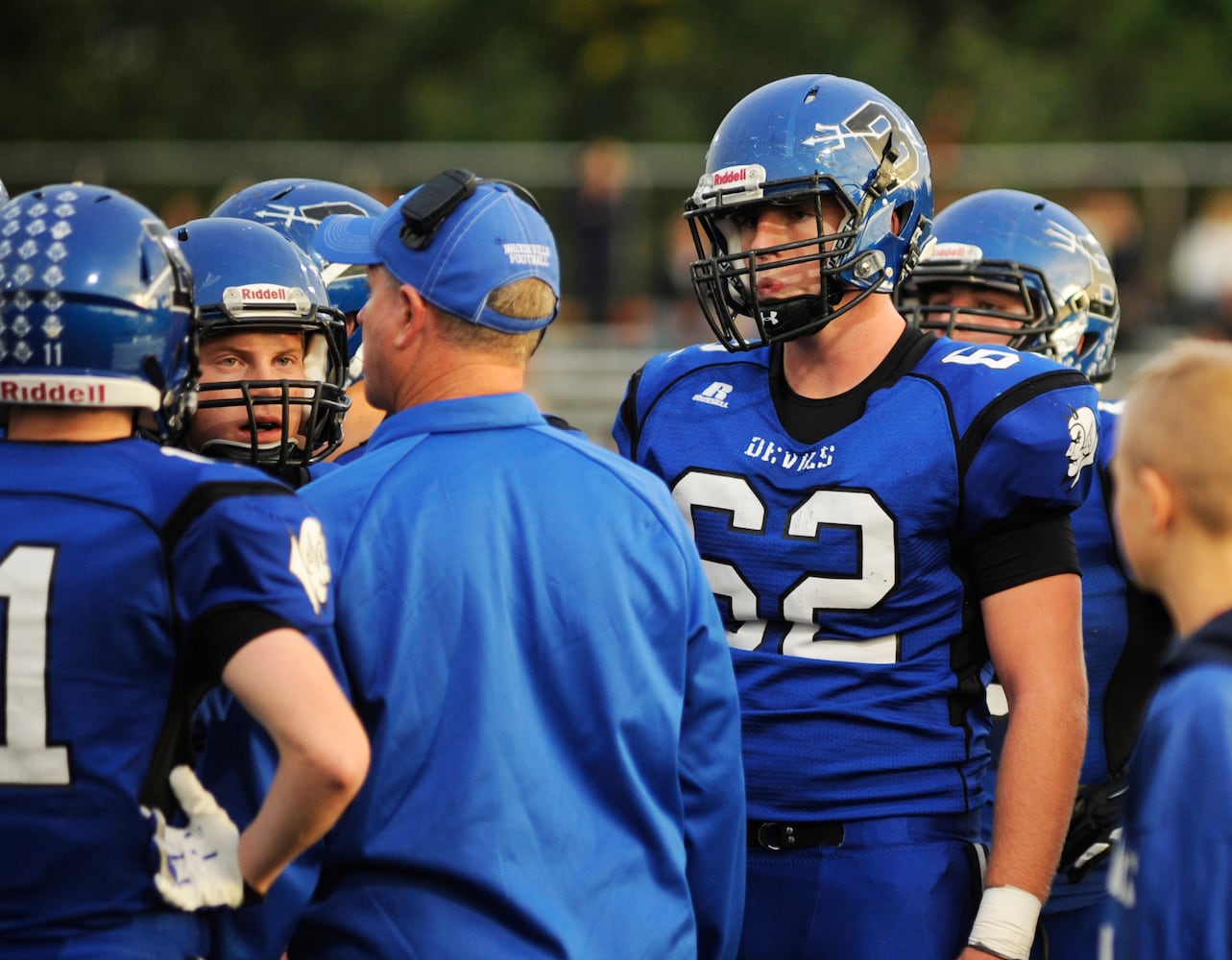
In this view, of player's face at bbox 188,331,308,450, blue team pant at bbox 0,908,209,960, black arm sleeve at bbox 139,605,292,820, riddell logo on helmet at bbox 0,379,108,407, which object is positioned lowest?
blue team pant at bbox 0,908,209,960

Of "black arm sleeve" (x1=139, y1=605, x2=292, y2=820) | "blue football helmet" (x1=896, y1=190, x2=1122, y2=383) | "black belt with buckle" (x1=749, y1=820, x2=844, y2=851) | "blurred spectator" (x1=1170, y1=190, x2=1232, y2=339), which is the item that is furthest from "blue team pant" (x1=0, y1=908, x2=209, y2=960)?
"blurred spectator" (x1=1170, y1=190, x2=1232, y2=339)

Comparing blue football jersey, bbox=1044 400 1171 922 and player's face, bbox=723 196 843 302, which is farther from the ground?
player's face, bbox=723 196 843 302

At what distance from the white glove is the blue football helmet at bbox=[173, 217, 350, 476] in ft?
4.02

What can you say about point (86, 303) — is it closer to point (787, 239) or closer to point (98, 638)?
point (98, 638)

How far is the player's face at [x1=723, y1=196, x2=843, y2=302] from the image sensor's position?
3502mm

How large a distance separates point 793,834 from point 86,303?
5.28 ft

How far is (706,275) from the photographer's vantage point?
3574 mm

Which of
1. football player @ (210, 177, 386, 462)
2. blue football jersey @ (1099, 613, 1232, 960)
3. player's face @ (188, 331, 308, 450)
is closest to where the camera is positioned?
blue football jersey @ (1099, 613, 1232, 960)

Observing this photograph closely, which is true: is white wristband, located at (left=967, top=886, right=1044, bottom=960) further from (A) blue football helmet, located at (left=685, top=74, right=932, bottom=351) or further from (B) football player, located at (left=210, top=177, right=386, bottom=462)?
(B) football player, located at (left=210, top=177, right=386, bottom=462)

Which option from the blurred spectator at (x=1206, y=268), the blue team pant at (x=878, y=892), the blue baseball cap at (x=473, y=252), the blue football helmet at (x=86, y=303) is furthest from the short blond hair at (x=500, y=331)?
the blurred spectator at (x=1206, y=268)

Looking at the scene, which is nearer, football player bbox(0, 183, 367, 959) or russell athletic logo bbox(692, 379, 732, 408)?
football player bbox(0, 183, 367, 959)

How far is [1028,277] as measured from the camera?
443 cm

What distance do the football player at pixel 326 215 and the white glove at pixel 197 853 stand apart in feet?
5.60

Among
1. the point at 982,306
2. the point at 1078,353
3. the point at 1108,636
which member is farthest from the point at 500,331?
the point at 1078,353
